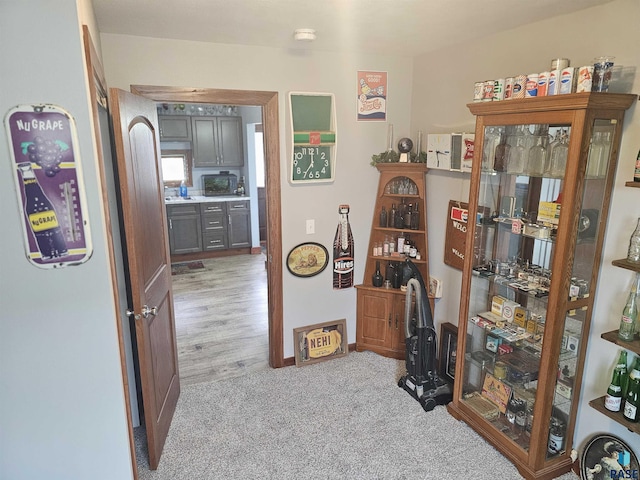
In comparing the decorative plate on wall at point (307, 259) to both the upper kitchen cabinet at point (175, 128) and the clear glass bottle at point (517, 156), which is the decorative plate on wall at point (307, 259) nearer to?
the clear glass bottle at point (517, 156)

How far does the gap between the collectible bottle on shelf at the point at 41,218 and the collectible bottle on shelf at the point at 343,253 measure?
217cm

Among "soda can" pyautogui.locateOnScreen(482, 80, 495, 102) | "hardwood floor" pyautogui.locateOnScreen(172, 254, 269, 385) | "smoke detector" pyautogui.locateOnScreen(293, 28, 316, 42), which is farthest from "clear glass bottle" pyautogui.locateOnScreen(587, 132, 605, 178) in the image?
"hardwood floor" pyautogui.locateOnScreen(172, 254, 269, 385)

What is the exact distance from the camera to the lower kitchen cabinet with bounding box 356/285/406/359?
3518 mm

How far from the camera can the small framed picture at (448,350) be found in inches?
124

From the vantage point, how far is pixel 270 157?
313 centimetres

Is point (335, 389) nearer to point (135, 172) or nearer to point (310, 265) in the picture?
point (310, 265)

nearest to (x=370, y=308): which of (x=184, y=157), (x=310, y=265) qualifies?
(x=310, y=265)

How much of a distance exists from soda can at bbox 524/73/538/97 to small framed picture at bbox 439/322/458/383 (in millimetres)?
1730

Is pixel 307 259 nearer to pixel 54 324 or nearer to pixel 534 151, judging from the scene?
pixel 534 151

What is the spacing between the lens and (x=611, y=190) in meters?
2.10

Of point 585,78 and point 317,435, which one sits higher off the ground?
point 585,78

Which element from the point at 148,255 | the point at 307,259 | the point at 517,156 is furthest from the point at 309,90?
the point at 148,255

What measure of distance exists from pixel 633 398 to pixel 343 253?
210 cm

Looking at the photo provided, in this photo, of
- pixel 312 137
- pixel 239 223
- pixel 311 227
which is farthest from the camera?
pixel 239 223
